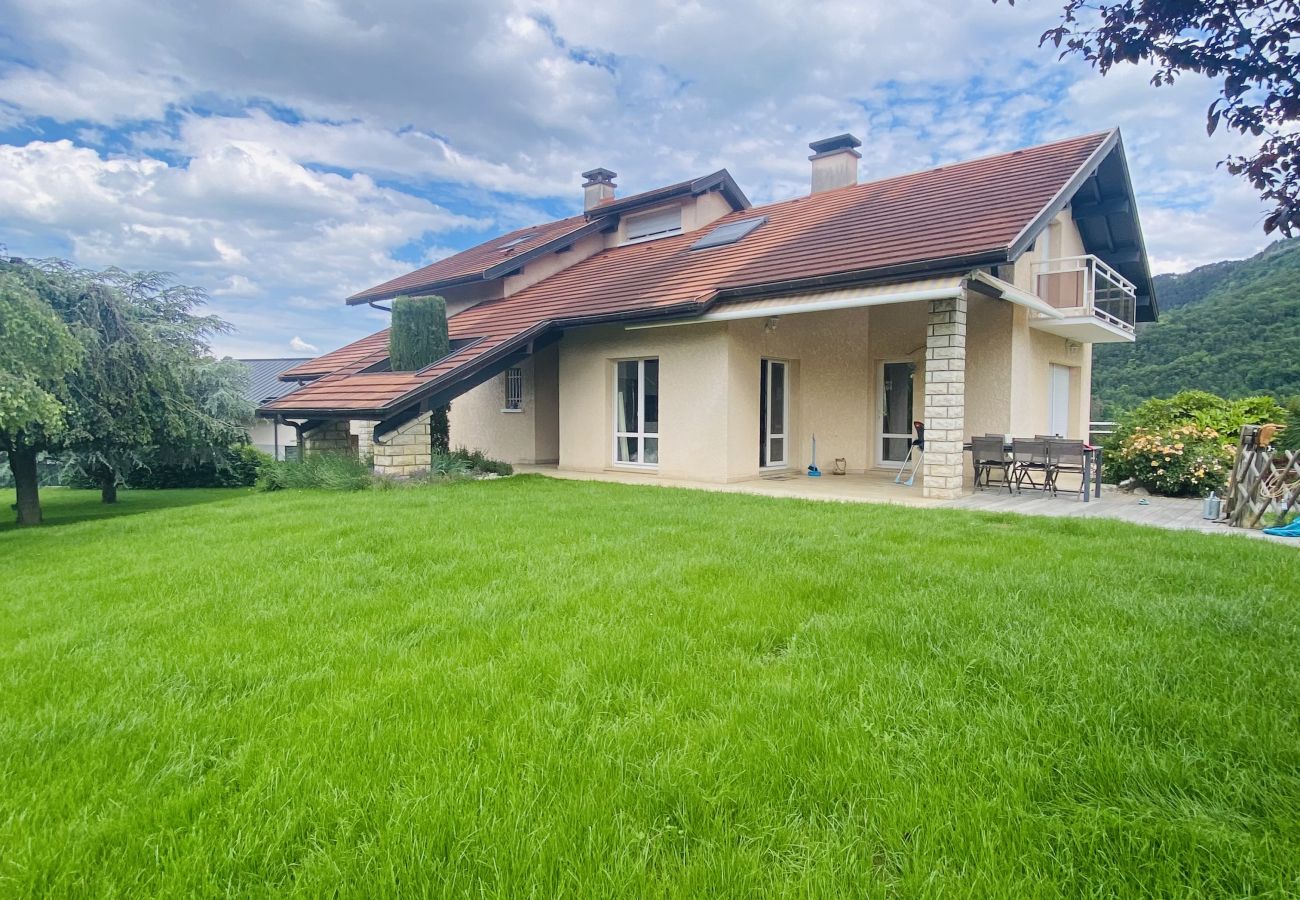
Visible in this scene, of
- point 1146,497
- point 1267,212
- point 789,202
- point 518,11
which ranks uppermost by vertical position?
point 518,11

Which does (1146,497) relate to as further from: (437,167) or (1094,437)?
(437,167)

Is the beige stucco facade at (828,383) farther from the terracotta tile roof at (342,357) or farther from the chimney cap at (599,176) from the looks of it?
the chimney cap at (599,176)

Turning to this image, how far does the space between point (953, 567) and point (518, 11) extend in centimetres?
1373

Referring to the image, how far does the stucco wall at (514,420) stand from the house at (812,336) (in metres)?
0.06

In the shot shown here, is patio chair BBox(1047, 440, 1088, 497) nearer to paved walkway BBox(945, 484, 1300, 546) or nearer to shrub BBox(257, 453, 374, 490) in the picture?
paved walkway BBox(945, 484, 1300, 546)

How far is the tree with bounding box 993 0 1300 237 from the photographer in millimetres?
3322

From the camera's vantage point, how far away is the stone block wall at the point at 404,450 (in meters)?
15.0

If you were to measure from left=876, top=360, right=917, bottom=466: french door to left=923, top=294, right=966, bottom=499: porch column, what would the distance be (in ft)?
13.2

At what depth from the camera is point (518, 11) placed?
14008 mm

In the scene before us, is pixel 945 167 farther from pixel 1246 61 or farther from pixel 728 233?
pixel 1246 61

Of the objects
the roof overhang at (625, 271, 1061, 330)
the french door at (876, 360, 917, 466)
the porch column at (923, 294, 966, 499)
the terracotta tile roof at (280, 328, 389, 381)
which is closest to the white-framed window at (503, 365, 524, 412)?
the terracotta tile roof at (280, 328, 389, 381)

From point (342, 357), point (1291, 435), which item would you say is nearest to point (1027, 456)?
point (1291, 435)

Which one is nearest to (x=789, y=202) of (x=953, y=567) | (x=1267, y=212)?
(x=953, y=567)

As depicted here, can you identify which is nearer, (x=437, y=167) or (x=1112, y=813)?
(x=1112, y=813)
